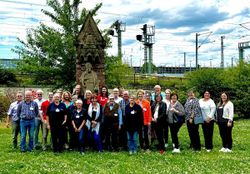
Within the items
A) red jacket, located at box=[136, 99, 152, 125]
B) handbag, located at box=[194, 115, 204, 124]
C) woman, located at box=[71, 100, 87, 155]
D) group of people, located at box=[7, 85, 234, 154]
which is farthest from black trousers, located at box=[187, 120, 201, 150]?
woman, located at box=[71, 100, 87, 155]

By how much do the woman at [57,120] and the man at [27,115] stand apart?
68 cm

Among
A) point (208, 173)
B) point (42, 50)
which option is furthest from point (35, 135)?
point (42, 50)

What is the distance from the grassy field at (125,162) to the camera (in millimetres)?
11883

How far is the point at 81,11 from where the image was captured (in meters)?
32.5

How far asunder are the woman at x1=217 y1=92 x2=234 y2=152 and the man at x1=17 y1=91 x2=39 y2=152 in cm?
670

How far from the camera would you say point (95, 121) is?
15242 millimetres

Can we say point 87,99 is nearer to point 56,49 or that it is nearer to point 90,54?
point 90,54

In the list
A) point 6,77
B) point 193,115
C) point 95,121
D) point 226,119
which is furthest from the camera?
point 6,77

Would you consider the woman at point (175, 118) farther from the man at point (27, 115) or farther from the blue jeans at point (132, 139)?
the man at point (27, 115)

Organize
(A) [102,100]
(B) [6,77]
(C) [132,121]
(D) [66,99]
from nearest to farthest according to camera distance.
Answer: (C) [132,121] < (D) [66,99] < (A) [102,100] < (B) [6,77]

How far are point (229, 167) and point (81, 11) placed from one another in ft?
74.0

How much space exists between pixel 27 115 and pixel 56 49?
16151mm

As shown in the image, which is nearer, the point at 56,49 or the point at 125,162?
the point at 125,162

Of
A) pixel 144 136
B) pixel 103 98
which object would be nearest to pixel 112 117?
pixel 103 98
